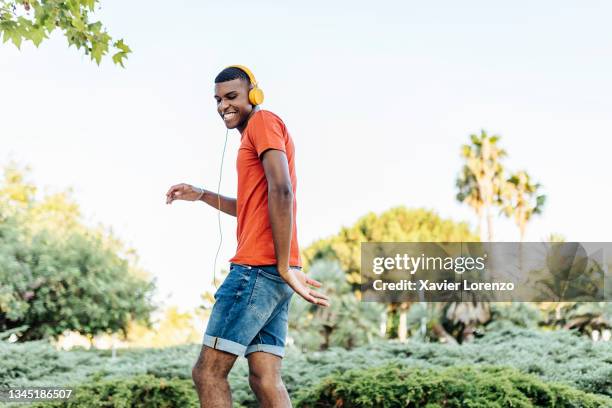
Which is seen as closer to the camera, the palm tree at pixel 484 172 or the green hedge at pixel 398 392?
the green hedge at pixel 398 392

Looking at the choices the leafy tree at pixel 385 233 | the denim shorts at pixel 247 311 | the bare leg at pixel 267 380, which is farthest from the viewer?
the leafy tree at pixel 385 233

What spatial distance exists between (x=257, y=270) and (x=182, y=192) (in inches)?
33.3

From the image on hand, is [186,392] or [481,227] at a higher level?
[481,227]

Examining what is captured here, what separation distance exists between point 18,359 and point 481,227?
29.2 m

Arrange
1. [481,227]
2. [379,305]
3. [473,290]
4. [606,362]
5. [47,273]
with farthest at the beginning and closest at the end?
[481,227] < [379,305] < [473,290] < [47,273] < [606,362]

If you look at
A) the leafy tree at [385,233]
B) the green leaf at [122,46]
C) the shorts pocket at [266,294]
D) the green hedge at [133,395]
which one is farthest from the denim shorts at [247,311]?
the leafy tree at [385,233]

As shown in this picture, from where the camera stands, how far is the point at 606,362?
7805mm

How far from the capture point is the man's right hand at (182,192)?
153 inches

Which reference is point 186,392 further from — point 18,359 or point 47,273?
point 47,273

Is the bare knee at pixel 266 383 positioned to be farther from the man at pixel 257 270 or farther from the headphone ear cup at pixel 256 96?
the headphone ear cup at pixel 256 96

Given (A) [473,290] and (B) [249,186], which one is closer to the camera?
(B) [249,186]

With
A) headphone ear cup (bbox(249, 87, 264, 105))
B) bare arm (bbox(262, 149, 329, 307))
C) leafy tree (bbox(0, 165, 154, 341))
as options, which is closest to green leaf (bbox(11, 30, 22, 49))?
headphone ear cup (bbox(249, 87, 264, 105))

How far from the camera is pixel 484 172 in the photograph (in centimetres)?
3475

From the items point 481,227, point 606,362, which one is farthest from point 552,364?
point 481,227
